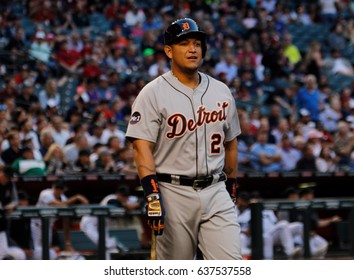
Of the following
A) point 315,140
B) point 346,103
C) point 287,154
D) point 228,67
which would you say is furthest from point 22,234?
point 228,67

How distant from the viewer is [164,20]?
20.8 meters

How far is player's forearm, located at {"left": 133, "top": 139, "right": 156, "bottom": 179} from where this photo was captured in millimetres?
6414

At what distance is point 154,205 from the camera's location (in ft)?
20.8

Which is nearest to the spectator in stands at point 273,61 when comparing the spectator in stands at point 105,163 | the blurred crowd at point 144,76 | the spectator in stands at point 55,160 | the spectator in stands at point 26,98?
the blurred crowd at point 144,76

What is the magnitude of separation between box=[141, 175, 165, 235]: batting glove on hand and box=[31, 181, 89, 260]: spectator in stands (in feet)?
13.7

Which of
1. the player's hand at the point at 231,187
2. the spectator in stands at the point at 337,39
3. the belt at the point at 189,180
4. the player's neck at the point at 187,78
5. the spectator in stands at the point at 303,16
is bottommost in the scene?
the player's hand at the point at 231,187

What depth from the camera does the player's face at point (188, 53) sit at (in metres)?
6.56

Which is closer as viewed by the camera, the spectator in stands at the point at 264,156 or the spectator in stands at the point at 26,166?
the spectator in stands at the point at 26,166

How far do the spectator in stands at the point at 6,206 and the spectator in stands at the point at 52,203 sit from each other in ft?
0.70

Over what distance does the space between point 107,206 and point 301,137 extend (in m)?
5.49

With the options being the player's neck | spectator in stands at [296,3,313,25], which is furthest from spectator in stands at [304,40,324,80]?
the player's neck

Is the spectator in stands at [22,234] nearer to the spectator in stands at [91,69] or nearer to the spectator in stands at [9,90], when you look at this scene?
the spectator in stands at [9,90]

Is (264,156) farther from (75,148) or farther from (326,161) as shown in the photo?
(75,148)

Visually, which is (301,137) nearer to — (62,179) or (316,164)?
(316,164)
